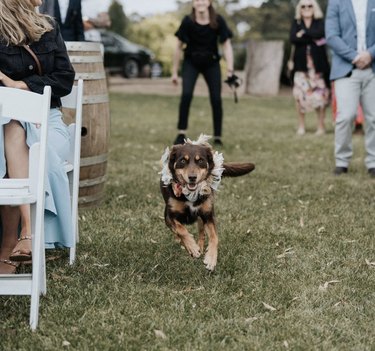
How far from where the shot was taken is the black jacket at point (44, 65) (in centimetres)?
474

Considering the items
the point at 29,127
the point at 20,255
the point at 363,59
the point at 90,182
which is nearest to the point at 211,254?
the point at 20,255

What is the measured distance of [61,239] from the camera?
4.62 meters

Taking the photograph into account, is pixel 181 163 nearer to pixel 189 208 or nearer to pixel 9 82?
pixel 189 208

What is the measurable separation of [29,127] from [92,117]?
158 cm

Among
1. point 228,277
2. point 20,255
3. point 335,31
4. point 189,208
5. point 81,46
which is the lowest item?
point 228,277

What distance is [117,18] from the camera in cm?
3803

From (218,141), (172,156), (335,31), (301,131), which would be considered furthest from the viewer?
(301,131)

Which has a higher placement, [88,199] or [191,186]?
[191,186]

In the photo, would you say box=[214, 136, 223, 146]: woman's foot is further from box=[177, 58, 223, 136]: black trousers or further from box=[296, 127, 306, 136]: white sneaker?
box=[296, 127, 306, 136]: white sneaker

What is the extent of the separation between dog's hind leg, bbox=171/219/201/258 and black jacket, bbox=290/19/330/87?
7816 millimetres

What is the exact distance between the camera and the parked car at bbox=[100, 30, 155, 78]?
91.1 ft

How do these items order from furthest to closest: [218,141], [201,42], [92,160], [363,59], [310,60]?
1. [310,60]
2. [218,141]
3. [201,42]
4. [363,59]
5. [92,160]

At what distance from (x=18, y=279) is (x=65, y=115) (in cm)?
237

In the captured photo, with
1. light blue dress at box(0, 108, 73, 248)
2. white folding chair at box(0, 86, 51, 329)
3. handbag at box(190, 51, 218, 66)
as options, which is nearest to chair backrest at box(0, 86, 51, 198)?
white folding chair at box(0, 86, 51, 329)
